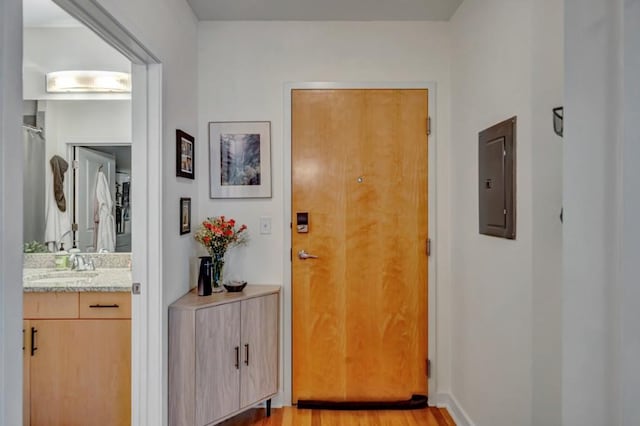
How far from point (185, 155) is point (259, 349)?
123 centimetres

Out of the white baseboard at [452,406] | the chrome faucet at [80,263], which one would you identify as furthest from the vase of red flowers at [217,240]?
the white baseboard at [452,406]

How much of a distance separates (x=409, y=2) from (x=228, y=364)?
7.80 feet

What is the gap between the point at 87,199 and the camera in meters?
2.62

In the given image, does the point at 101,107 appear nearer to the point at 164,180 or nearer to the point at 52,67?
the point at 52,67

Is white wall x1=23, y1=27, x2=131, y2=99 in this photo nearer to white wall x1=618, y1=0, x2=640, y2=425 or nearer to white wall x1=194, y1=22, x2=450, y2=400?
white wall x1=194, y1=22, x2=450, y2=400

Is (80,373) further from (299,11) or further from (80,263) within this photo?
(299,11)

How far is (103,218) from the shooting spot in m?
2.60

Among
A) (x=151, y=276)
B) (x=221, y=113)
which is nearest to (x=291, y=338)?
(x=151, y=276)

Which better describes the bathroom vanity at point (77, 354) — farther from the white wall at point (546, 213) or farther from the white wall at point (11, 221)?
the white wall at point (546, 213)

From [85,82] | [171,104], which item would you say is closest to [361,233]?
[171,104]

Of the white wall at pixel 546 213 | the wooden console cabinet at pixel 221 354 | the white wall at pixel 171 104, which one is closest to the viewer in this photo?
the white wall at pixel 546 213

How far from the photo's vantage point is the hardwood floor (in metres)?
2.40

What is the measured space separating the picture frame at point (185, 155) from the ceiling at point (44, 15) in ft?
3.25

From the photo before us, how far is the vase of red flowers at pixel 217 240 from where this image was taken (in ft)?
7.71
